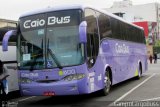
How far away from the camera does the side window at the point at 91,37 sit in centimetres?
1220

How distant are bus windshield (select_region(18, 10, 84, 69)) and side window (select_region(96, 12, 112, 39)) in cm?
200

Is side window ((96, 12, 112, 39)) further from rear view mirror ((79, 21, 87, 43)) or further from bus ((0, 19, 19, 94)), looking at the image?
bus ((0, 19, 19, 94))

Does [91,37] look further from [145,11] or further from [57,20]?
[145,11]

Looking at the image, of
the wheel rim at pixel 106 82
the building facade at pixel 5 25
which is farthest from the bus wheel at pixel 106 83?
the building facade at pixel 5 25

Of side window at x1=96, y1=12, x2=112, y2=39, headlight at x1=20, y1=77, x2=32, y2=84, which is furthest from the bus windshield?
side window at x1=96, y1=12, x2=112, y2=39

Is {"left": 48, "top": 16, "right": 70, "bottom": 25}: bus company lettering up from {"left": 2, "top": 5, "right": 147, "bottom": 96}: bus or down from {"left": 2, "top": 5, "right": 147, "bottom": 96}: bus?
up

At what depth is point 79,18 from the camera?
11.9 metres

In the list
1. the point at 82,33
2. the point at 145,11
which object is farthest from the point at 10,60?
the point at 145,11

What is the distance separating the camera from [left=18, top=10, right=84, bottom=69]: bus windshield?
11.7m

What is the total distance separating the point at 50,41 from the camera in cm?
1188

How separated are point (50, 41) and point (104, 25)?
3.24 m

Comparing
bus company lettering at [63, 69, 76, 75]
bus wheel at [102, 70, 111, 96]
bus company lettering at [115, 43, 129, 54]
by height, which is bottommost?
bus wheel at [102, 70, 111, 96]

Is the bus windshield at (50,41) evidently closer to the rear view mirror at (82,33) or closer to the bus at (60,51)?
the bus at (60,51)

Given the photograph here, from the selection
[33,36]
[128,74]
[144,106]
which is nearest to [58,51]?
[33,36]
